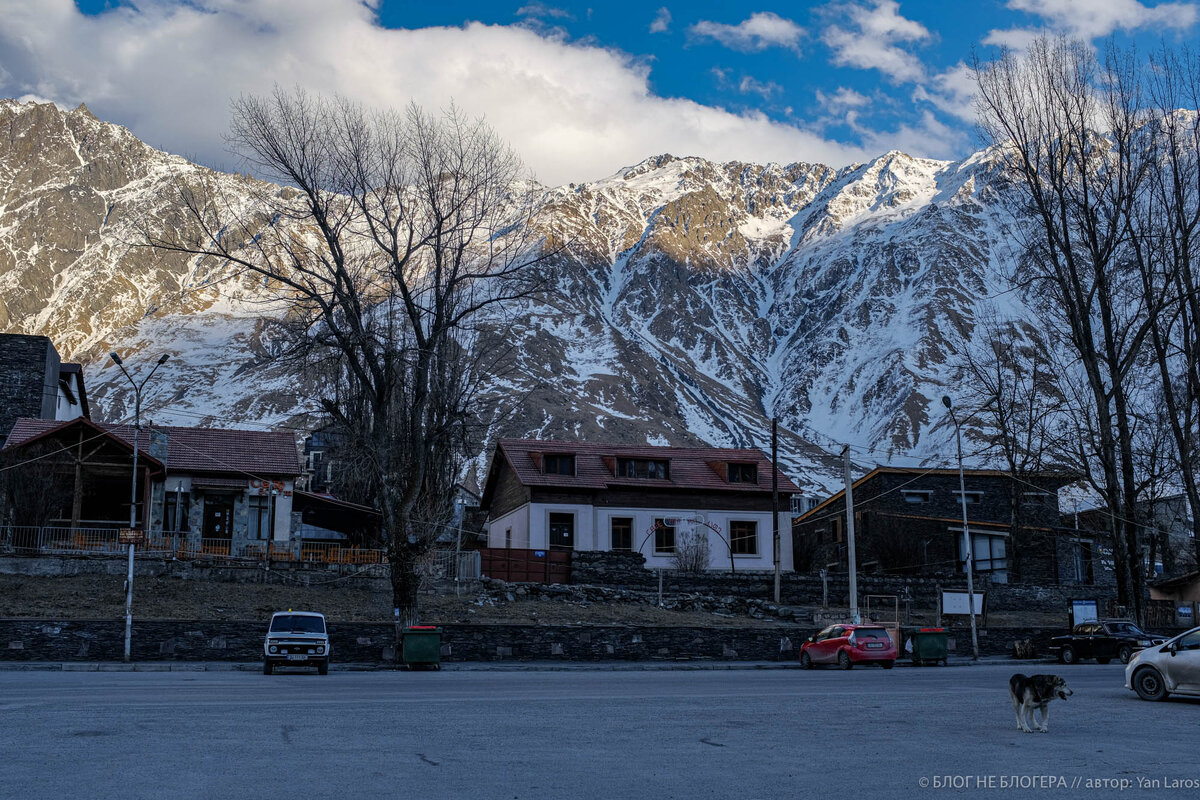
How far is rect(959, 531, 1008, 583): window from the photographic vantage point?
57125 mm

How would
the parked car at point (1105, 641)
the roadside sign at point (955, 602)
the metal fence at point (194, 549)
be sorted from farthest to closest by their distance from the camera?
the roadside sign at point (955, 602) → the metal fence at point (194, 549) → the parked car at point (1105, 641)

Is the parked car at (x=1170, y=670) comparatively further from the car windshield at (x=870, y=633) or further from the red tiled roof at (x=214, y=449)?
the red tiled roof at (x=214, y=449)

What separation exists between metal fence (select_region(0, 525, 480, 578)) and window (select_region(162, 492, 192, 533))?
1.53 metres

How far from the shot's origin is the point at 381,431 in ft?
100

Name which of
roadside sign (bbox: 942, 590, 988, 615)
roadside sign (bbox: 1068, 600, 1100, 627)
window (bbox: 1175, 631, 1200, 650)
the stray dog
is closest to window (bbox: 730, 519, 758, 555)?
roadside sign (bbox: 942, 590, 988, 615)

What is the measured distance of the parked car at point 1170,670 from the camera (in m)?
17.4

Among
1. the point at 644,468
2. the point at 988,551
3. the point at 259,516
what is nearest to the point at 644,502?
the point at 644,468

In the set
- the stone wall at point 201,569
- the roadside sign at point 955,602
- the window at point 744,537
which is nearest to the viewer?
the stone wall at point 201,569

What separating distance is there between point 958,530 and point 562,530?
2068 cm

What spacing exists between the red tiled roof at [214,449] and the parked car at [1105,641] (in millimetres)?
31892

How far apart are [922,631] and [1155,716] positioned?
18725 millimetres

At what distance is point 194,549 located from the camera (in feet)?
132

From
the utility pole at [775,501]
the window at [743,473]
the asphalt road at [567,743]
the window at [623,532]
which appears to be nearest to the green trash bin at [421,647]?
the asphalt road at [567,743]

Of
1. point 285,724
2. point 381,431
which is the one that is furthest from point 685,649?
point 285,724
